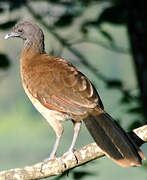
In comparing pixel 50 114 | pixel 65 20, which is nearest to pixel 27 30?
pixel 65 20

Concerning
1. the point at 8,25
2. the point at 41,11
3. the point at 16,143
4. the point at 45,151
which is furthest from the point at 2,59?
the point at 16,143

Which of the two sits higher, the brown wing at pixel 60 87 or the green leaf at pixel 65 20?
the green leaf at pixel 65 20

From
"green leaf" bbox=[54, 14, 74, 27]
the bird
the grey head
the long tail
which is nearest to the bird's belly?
the bird

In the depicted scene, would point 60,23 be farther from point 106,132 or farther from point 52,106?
point 106,132

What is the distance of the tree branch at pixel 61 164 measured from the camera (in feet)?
10.2

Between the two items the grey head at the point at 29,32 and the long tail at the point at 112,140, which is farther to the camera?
the grey head at the point at 29,32

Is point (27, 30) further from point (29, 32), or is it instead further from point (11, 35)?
point (11, 35)

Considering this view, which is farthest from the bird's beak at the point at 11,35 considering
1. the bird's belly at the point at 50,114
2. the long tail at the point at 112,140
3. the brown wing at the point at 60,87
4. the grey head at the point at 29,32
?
the long tail at the point at 112,140

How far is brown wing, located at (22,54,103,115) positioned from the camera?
3.45 metres

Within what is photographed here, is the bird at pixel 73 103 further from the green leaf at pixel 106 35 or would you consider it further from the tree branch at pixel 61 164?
the green leaf at pixel 106 35

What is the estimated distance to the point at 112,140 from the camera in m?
3.22

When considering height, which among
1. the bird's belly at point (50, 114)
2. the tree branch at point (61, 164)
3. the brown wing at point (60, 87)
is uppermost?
the brown wing at point (60, 87)

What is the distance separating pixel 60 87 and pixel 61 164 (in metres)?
0.58

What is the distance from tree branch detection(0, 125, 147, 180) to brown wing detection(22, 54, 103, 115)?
0.34 m
